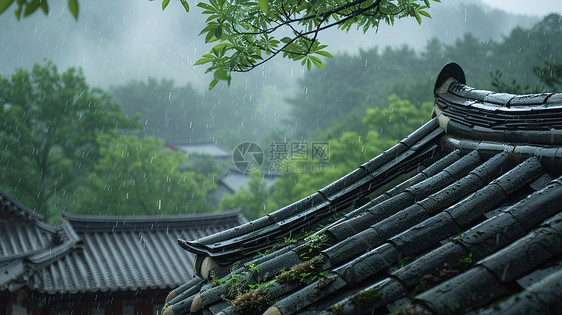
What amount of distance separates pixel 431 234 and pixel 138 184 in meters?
20.2

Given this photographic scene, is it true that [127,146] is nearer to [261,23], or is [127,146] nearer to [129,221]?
[129,221]

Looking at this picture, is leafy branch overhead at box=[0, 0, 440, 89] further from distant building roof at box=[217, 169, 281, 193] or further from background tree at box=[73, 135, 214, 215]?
distant building roof at box=[217, 169, 281, 193]

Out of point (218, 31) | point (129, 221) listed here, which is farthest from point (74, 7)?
point (129, 221)

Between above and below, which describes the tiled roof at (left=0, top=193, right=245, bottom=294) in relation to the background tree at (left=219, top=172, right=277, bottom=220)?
below

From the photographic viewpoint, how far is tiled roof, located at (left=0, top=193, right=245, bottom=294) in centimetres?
891

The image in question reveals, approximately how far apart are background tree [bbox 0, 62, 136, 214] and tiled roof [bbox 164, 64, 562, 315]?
838 inches

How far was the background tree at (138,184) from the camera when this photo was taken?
832 inches

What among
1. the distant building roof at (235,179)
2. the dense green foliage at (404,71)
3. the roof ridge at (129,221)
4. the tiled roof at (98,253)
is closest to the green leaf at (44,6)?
the tiled roof at (98,253)

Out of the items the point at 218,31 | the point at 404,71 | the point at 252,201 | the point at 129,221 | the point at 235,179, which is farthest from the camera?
the point at 404,71

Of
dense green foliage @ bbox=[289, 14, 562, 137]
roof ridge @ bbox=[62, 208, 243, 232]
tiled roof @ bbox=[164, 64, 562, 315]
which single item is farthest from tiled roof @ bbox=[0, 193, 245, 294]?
dense green foliage @ bbox=[289, 14, 562, 137]

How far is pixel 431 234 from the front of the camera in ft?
8.16

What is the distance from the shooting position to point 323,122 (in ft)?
137

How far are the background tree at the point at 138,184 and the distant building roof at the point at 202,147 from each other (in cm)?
2190

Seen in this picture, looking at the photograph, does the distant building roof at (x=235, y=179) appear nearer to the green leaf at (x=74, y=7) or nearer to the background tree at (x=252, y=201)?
the background tree at (x=252, y=201)
